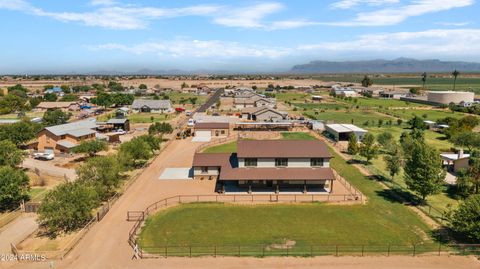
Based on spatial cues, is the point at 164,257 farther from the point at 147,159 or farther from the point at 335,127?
the point at 335,127

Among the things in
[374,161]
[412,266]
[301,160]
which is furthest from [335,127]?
[412,266]

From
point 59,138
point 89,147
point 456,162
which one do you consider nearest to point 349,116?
point 456,162

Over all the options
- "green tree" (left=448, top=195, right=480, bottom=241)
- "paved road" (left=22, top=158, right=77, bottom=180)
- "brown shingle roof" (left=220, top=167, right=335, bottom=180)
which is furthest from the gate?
"green tree" (left=448, top=195, right=480, bottom=241)

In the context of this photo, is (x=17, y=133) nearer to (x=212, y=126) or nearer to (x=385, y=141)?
(x=212, y=126)

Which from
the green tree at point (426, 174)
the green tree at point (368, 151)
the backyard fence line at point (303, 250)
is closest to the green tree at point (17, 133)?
the backyard fence line at point (303, 250)

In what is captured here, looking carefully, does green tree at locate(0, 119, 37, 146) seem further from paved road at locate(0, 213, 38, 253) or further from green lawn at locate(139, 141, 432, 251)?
green lawn at locate(139, 141, 432, 251)
